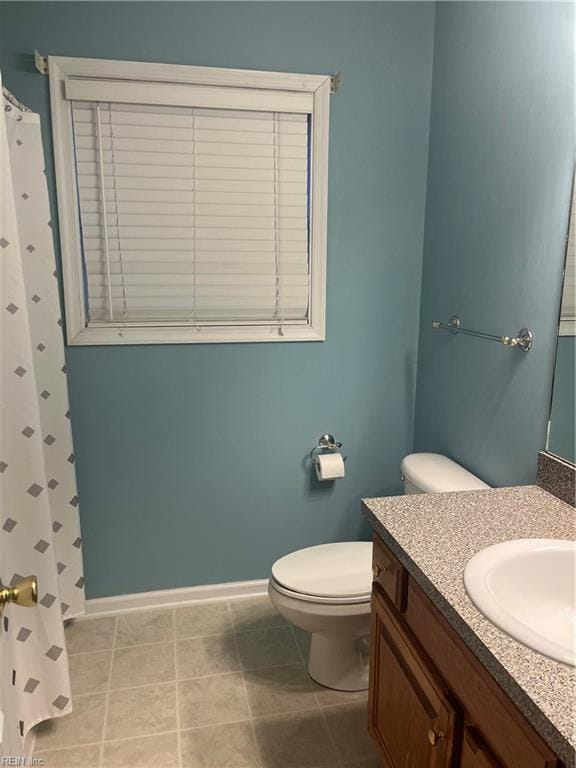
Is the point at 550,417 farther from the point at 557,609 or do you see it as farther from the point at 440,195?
the point at 440,195

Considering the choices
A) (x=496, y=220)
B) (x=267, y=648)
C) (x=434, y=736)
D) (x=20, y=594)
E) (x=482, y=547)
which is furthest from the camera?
(x=267, y=648)

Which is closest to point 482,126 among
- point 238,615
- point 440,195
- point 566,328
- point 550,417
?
point 440,195

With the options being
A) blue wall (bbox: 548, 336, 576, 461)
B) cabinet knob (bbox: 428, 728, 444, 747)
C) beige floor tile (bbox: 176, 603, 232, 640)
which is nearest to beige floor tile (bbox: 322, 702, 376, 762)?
beige floor tile (bbox: 176, 603, 232, 640)

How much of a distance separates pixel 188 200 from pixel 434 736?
1.91 meters

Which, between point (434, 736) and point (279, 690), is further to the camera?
point (279, 690)

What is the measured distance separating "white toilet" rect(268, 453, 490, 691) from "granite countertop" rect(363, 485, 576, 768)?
376 millimetres

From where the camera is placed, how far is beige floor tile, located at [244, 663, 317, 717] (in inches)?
78.5

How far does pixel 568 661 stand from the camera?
0.93m

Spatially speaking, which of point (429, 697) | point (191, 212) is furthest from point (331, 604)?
point (191, 212)

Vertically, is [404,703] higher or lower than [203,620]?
A: higher

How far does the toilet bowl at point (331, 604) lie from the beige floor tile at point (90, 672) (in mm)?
723

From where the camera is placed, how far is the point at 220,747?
72.2 inches

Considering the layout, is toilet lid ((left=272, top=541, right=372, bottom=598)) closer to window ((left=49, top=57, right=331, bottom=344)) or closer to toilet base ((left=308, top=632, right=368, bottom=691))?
toilet base ((left=308, top=632, right=368, bottom=691))

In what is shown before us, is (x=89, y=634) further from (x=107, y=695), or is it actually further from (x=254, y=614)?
(x=254, y=614)
